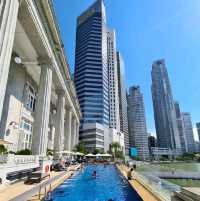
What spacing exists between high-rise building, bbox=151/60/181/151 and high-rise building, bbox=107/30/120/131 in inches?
2910

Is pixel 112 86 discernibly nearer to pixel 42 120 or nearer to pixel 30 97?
pixel 30 97

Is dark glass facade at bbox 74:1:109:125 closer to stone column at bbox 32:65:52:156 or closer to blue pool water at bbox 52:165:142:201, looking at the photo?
stone column at bbox 32:65:52:156

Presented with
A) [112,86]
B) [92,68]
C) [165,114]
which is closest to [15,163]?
[92,68]

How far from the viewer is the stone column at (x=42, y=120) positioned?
1880 centimetres

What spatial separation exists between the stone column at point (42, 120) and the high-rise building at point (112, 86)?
10260 centimetres

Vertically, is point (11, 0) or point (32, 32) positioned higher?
point (32, 32)

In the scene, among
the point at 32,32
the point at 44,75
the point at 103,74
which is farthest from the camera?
the point at 103,74

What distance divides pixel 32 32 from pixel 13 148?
13.9m

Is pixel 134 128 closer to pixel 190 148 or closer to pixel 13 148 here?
pixel 190 148

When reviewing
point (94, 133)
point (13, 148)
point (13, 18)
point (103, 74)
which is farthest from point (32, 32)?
point (103, 74)

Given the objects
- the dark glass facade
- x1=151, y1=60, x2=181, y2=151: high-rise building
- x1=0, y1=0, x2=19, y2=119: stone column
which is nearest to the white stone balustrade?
x1=0, y1=0, x2=19, y2=119: stone column

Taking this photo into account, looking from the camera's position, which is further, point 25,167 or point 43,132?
point 43,132

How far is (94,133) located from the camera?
309ft

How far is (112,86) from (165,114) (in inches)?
3217
